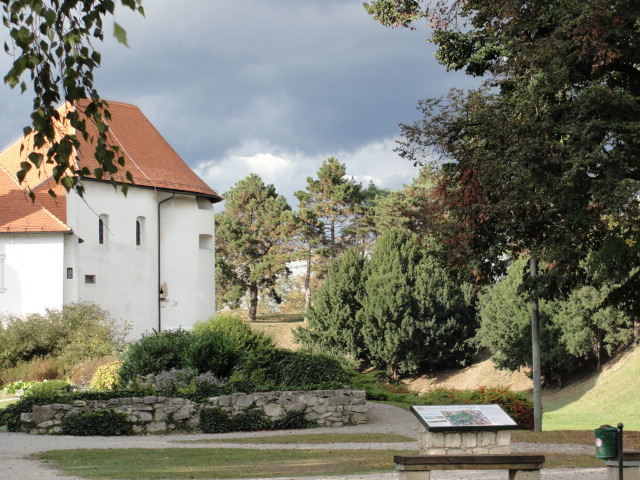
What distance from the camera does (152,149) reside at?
44.7 metres

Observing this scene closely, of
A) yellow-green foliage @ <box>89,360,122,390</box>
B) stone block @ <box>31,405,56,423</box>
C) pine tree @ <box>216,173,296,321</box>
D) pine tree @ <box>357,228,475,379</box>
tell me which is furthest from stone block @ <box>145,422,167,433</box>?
pine tree @ <box>216,173,296,321</box>

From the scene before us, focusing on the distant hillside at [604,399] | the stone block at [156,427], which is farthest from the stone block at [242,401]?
the distant hillside at [604,399]

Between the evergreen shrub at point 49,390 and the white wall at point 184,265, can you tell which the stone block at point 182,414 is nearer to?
the evergreen shrub at point 49,390

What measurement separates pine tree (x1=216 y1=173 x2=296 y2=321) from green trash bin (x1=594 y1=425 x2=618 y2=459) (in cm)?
5466

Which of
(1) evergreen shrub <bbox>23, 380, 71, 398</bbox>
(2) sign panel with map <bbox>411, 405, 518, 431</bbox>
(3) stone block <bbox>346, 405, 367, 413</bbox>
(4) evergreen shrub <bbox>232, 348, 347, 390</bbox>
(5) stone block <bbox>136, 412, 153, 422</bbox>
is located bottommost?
(3) stone block <bbox>346, 405, 367, 413</bbox>

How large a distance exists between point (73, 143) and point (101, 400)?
14.4 m

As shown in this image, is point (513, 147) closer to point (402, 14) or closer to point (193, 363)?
point (402, 14)

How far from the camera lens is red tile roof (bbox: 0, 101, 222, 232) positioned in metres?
38.2

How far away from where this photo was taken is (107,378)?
74.5 ft

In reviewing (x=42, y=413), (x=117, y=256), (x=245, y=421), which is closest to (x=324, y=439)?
(x=245, y=421)

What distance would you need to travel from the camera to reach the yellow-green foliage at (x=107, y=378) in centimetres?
2253

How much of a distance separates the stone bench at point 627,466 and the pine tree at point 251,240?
54.6 metres

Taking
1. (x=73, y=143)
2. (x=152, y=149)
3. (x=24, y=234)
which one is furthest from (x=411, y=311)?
(x=73, y=143)

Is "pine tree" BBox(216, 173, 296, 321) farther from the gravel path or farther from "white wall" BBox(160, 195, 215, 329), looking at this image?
the gravel path
